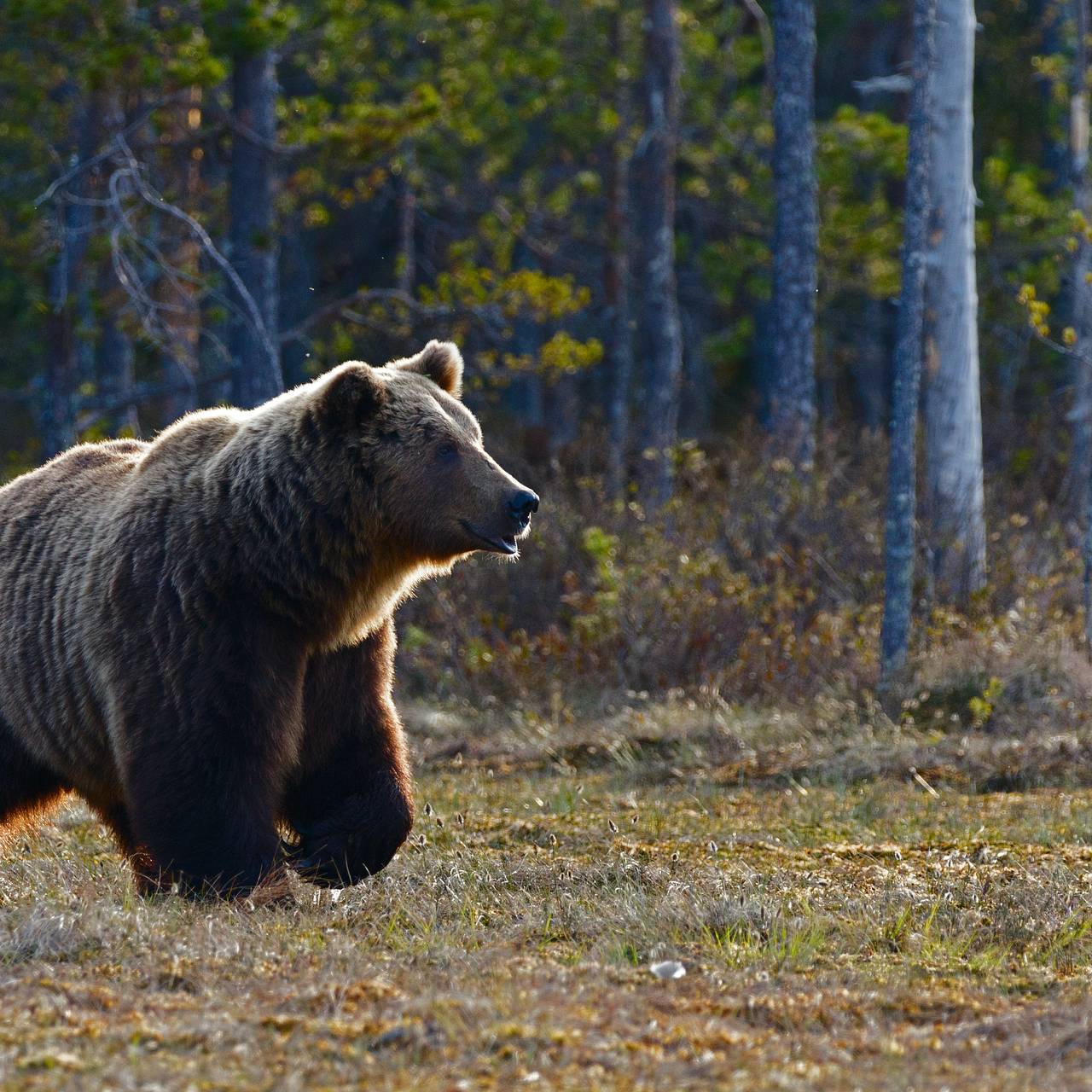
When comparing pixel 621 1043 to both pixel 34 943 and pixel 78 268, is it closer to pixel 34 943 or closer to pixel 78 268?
pixel 34 943

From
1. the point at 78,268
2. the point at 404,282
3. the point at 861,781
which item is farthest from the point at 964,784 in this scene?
the point at 404,282

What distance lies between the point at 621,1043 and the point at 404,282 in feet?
52.2

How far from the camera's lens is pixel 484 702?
34.6ft

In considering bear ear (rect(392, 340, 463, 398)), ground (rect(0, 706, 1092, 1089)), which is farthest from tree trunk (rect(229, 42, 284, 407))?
bear ear (rect(392, 340, 463, 398))

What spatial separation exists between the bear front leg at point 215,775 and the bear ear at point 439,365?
1.40 metres

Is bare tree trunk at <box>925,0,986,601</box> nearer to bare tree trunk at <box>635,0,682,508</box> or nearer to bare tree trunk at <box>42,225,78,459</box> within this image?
bare tree trunk at <box>635,0,682,508</box>

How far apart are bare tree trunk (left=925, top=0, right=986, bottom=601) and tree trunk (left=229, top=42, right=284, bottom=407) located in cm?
512

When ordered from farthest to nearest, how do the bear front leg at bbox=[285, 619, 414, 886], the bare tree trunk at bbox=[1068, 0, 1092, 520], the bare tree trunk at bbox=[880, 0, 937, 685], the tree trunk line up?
the bare tree trunk at bbox=[1068, 0, 1092, 520] → the tree trunk → the bare tree trunk at bbox=[880, 0, 937, 685] → the bear front leg at bbox=[285, 619, 414, 886]

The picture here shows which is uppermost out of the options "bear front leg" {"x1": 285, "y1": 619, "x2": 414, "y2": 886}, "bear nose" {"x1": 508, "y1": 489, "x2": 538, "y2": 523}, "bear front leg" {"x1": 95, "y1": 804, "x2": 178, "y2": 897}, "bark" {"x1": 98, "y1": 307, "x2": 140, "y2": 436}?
"bear nose" {"x1": 508, "y1": 489, "x2": 538, "y2": 523}

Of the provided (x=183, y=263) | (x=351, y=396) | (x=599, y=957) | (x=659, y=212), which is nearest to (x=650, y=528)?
(x=351, y=396)

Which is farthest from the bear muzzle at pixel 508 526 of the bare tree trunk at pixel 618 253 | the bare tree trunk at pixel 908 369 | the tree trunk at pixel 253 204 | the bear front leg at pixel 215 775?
the bare tree trunk at pixel 618 253

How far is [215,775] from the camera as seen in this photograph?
4.97 meters

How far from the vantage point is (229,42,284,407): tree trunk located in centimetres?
1285

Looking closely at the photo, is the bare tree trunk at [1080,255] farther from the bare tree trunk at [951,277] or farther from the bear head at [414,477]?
the bear head at [414,477]
